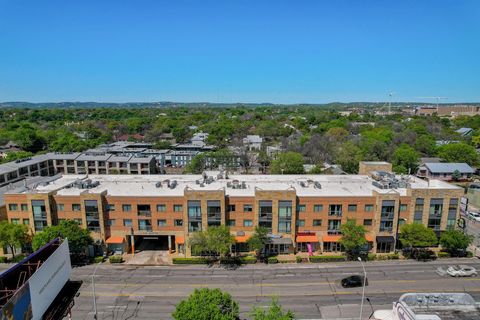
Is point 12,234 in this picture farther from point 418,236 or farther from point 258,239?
point 418,236

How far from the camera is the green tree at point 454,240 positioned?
50156 millimetres

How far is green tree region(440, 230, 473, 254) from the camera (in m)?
50.2

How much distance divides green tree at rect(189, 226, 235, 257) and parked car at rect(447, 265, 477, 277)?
33.0 m

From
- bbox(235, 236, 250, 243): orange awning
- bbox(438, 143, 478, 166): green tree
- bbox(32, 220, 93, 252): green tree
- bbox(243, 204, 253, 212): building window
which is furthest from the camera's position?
bbox(438, 143, 478, 166): green tree

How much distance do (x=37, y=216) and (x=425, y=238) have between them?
62995 millimetres

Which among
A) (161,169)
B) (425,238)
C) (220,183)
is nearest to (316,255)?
(425,238)

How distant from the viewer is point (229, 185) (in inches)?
2298

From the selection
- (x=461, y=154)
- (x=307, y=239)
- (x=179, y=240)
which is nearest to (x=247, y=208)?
(x=307, y=239)

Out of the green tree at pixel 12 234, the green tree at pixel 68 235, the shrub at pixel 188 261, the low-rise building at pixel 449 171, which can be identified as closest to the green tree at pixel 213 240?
the shrub at pixel 188 261

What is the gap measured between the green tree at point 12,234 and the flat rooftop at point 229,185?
21.4ft

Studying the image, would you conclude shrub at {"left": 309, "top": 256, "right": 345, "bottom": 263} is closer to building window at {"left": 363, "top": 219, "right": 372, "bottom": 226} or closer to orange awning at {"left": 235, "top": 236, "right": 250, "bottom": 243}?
building window at {"left": 363, "top": 219, "right": 372, "bottom": 226}

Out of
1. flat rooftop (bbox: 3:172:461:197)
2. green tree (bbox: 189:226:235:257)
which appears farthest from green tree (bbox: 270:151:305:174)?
green tree (bbox: 189:226:235:257)

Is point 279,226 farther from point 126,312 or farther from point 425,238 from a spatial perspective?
point 126,312

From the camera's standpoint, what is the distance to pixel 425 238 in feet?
162
